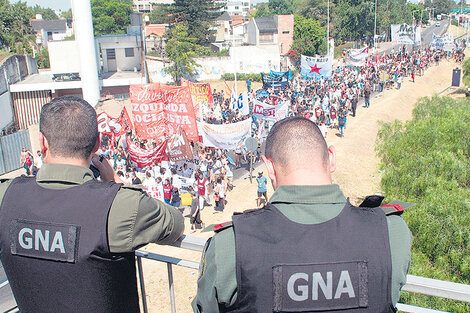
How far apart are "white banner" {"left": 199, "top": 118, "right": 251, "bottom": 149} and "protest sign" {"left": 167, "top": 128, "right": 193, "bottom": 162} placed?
1538mm

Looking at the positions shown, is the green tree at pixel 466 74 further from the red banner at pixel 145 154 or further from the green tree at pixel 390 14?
the green tree at pixel 390 14

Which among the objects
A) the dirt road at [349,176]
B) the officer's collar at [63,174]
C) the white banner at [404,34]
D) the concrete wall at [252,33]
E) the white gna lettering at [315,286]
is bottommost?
the dirt road at [349,176]

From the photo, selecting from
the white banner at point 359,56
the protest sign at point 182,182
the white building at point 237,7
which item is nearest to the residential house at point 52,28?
the white building at point 237,7

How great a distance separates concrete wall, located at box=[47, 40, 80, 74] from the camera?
3753 centimetres

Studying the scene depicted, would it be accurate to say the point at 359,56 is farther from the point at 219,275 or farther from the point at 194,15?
the point at 219,275

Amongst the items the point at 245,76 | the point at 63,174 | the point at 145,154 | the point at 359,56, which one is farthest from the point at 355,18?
the point at 63,174

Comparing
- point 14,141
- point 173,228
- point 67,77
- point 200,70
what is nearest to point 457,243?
point 173,228

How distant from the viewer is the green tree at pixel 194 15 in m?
62.4

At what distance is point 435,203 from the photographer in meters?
10.1

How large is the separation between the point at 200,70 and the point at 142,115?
38706mm

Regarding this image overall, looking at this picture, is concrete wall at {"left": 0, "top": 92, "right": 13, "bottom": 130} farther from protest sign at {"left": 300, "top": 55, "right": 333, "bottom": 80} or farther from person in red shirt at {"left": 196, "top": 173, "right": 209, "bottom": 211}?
protest sign at {"left": 300, "top": 55, "right": 333, "bottom": 80}

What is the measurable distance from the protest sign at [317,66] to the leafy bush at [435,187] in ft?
35.0

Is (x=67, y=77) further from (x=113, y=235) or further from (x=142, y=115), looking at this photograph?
(x=113, y=235)

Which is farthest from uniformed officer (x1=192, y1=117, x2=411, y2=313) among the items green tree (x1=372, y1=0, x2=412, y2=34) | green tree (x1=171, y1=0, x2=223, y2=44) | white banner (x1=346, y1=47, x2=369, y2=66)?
green tree (x1=372, y1=0, x2=412, y2=34)
